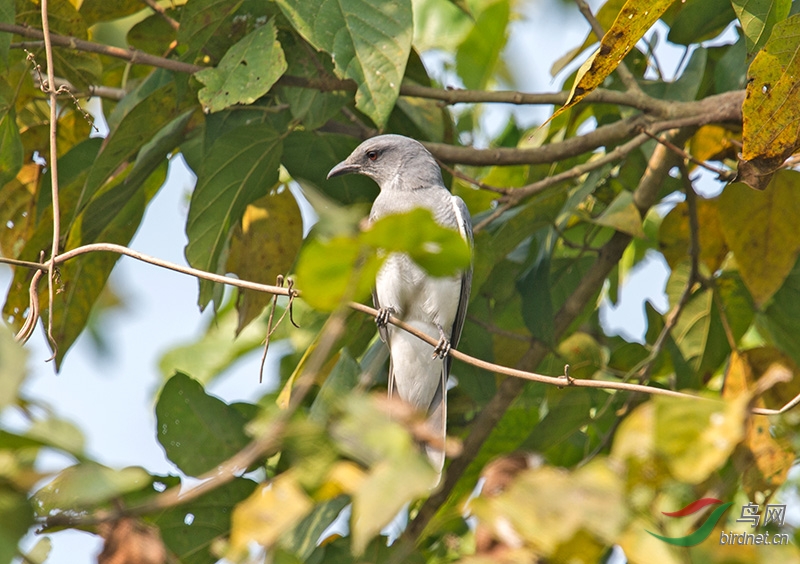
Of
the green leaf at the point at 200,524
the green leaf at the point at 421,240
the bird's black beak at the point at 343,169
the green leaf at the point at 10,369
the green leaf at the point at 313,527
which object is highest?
the bird's black beak at the point at 343,169

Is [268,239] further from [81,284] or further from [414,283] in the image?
[81,284]

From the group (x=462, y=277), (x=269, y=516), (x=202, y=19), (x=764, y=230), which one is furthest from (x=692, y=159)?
(x=269, y=516)

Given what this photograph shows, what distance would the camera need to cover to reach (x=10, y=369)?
121 centimetres

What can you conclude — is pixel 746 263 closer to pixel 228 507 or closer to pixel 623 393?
pixel 623 393

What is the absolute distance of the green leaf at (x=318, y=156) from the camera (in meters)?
4.23

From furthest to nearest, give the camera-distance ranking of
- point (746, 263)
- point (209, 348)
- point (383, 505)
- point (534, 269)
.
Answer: point (209, 348)
point (534, 269)
point (746, 263)
point (383, 505)

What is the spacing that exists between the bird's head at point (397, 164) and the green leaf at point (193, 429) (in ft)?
5.30

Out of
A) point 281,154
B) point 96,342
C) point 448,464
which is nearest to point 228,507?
point 448,464

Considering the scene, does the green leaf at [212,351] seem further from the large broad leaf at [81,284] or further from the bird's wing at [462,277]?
the large broad leaf at [81,284]

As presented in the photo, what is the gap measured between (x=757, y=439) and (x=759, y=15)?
179cm

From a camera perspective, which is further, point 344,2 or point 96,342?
point 96,342

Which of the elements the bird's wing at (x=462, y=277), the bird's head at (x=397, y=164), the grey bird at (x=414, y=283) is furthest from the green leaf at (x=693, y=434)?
the bird's head at (x=397, y=164)

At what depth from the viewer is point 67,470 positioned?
49.8 inches

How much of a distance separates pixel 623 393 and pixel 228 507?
2.01m
